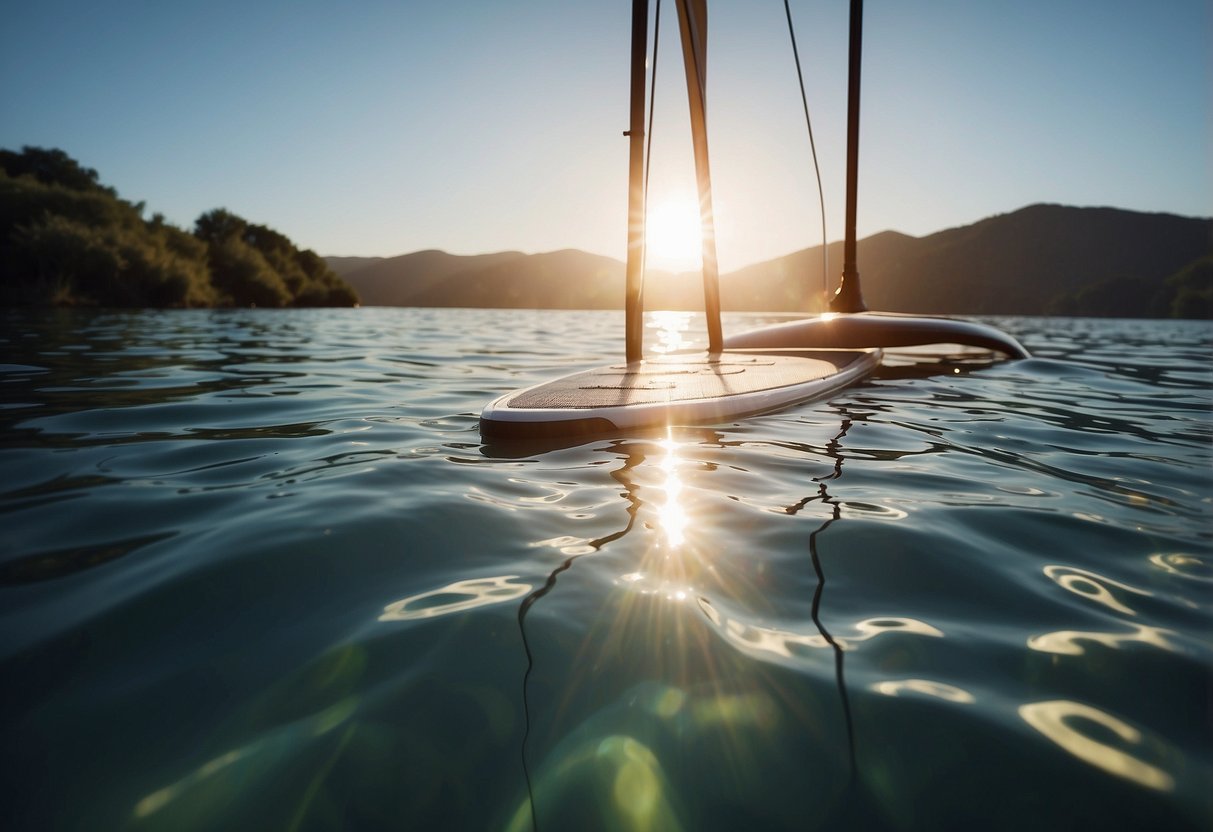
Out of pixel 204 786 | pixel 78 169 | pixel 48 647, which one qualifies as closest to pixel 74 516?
pixel 48 647

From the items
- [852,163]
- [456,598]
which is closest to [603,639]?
[456,598]

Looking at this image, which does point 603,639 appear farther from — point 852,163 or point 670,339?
point 670,339

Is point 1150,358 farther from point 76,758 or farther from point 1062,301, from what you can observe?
point 1062,301

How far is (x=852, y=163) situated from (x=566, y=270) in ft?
355

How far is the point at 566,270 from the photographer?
112438 mm

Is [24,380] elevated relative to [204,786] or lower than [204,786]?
elevated

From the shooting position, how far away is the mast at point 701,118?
16.3 feet

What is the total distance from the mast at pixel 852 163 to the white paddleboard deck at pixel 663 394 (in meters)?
2.46

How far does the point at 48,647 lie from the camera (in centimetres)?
128

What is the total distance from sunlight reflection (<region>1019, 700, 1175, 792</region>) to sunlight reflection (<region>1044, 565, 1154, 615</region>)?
1.64 feet

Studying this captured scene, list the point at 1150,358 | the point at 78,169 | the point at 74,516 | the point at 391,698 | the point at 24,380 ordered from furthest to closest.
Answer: the point at 78,169 < the point at 1150,358 < the point at 24,380 < the point at 74,516 < the point at 391,698

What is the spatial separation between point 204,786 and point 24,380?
577 cm

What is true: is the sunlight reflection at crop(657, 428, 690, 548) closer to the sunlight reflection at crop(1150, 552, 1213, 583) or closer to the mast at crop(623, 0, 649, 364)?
the sunlight reflection at crop(1150, 552, 1213, 583)

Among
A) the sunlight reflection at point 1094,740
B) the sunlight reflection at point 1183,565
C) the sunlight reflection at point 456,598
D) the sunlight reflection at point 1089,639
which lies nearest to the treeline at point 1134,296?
the sunlight reflection at point 1183,565
